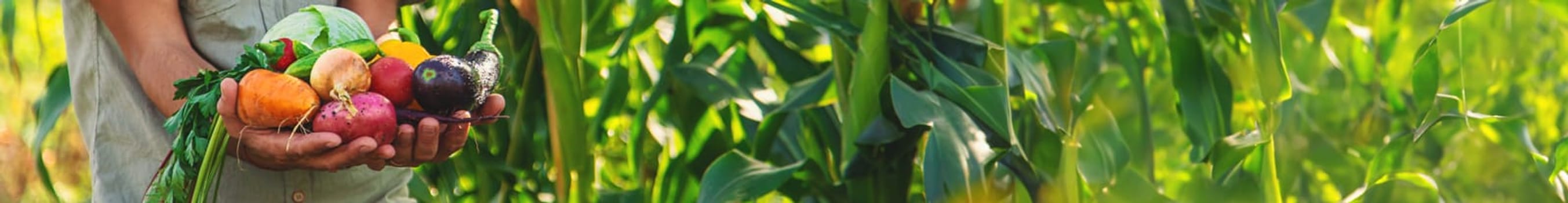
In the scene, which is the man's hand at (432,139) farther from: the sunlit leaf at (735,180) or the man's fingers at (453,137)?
the sunlit leaf at (735,180)

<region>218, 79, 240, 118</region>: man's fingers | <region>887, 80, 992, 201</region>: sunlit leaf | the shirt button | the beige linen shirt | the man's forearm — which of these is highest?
<region>218, 79, 240, 118</region>: man's fingers

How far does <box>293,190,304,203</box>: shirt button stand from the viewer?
1125mm

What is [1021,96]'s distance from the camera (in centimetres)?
162

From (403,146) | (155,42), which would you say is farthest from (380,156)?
(155,42)

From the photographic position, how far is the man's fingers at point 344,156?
2.89ft

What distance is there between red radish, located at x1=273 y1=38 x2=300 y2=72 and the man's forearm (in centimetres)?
13

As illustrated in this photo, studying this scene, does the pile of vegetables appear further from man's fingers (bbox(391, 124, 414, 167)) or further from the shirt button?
the shirt button

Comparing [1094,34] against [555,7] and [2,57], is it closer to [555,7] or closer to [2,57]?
[555,7]

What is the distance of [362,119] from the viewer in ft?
2.85

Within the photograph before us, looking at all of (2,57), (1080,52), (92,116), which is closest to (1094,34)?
(1080,52)

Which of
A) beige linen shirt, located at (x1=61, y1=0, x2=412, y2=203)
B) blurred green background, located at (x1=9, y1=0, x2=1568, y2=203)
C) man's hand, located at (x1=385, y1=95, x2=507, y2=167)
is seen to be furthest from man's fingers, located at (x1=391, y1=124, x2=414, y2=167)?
blurred green background, located at (x1=9, y1=0, x2=1568, y2=203)

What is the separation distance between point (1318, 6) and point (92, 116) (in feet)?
3.28

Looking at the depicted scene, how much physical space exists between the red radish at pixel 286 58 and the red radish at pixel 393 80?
0.04 meters

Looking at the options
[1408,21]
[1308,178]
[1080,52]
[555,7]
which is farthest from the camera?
[1308,178]
